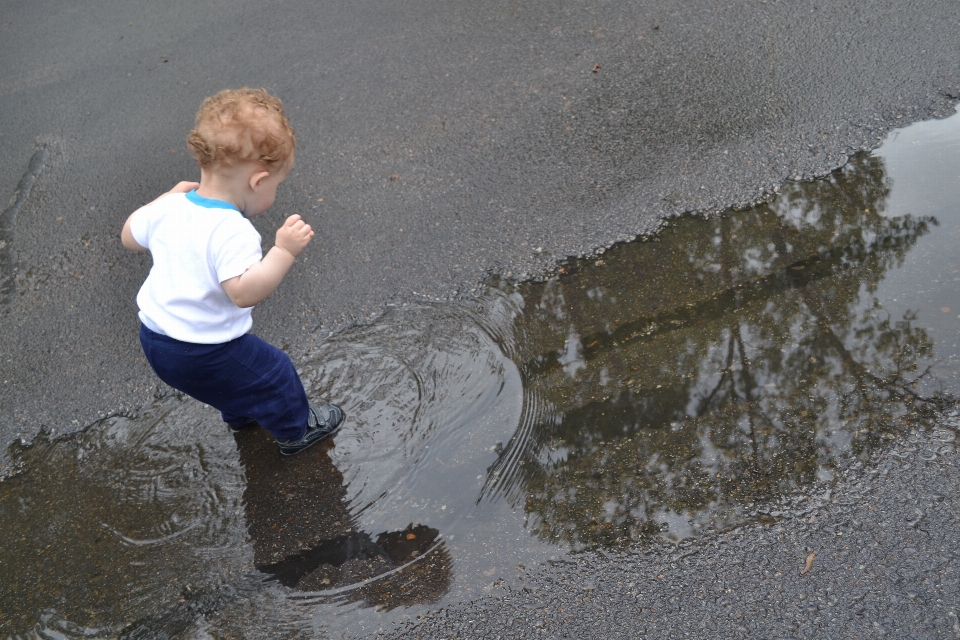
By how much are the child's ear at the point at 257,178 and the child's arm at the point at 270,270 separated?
25 centimetres

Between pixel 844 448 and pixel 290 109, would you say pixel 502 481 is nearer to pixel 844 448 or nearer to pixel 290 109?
pixel 844 448

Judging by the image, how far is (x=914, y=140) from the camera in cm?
420

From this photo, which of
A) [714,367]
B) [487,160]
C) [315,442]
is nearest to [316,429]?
[315,442]

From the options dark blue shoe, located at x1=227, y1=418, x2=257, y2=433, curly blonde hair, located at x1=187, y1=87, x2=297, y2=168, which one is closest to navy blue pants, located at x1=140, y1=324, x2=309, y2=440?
dark blue shoe, located at x1=227, y1=418, x2=257, y2=433

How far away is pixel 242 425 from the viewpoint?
3.23m

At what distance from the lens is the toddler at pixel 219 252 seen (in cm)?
249

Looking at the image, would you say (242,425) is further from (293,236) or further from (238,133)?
→ (238,133)

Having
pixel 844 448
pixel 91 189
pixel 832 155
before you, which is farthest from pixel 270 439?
pixel 832 155

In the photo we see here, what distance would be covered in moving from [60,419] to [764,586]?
2893 millimetres

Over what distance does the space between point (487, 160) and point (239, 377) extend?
219 centimetres

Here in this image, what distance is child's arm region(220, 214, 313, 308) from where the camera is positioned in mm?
2457

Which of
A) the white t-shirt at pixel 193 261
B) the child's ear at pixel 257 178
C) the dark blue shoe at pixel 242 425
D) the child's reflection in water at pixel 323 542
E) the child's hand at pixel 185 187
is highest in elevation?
the child's ear at pixel 257 178

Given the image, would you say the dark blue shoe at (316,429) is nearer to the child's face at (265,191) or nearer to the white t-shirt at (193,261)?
the white t-shirt at (193,261)

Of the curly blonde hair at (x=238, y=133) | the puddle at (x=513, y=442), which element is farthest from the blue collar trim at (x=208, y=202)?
the puddle at (x=513, y=442)
